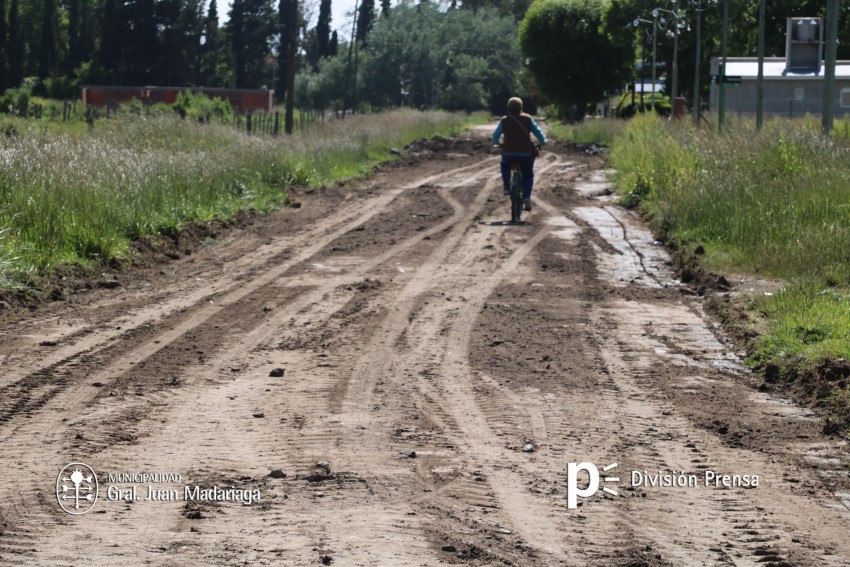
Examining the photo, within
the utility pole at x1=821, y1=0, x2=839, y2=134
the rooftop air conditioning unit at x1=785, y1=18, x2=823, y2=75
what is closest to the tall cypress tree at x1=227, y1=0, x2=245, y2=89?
the rooftop air conditioning unit at x1=785, y1=18, x2=823, y2=75

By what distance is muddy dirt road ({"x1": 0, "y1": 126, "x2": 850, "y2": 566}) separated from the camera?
4816 millimetres

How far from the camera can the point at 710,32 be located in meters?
66.1

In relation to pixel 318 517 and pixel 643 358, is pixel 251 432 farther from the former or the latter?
pixel 643 358

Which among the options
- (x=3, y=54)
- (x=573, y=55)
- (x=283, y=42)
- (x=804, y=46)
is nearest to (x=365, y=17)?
(x=283, y=42)

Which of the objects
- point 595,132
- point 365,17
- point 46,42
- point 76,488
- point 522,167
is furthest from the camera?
point 365,17

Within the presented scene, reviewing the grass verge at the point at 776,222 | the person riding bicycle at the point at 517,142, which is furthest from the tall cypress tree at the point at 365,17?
the person riding bicycle at the point at 517,142

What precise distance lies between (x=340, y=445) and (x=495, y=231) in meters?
10.4

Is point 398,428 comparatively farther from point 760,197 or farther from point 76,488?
point 760,197

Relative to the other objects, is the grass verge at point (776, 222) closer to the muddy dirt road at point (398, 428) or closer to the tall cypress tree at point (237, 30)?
the muddy dirt road at point (398, 428)

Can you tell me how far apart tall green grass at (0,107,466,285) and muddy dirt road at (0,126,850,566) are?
1.10 m

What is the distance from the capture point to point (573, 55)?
72.6 m

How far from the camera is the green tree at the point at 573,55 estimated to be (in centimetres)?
7250

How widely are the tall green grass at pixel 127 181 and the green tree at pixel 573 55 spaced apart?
155 ft

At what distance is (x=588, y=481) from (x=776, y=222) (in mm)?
8835
